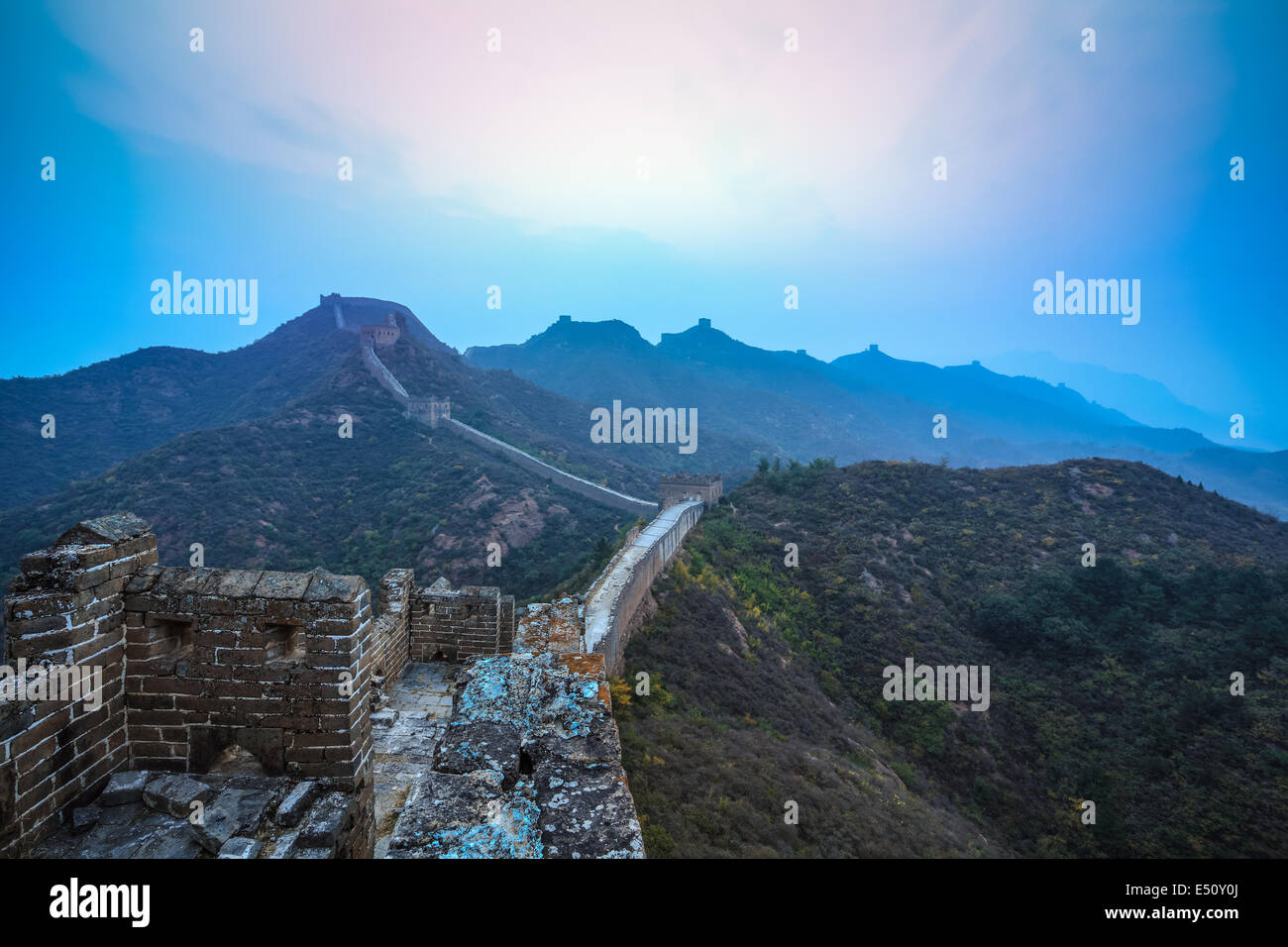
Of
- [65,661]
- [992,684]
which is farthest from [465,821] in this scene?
[992,684]

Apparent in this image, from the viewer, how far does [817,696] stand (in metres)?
15.7

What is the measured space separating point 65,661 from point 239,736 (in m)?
1.03

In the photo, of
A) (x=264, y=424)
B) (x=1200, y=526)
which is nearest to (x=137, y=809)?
(x=1200, y=526)

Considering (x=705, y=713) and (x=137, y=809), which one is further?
(x=705, y=713)

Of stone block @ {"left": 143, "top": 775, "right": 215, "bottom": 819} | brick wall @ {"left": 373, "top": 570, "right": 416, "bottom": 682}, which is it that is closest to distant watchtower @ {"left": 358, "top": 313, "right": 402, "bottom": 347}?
brick wall @ {"left": 373, "top": 570, "right": 416, "bottom": 682}

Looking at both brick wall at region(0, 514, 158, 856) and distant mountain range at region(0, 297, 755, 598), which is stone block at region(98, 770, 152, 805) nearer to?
brick wall at region(0, 514, 158, 856)

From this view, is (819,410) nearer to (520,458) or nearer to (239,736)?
(520,458)

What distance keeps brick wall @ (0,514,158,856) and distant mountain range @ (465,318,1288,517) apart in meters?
92.9

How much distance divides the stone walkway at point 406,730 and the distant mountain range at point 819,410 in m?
88.2

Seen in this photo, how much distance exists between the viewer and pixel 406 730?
6.80m

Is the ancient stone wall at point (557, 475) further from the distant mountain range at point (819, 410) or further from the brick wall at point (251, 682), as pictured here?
the distant mountain range at point (819, 410)

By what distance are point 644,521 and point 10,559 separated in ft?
109

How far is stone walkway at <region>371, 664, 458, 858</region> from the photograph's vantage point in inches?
211

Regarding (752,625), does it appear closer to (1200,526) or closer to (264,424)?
(1200,526)
